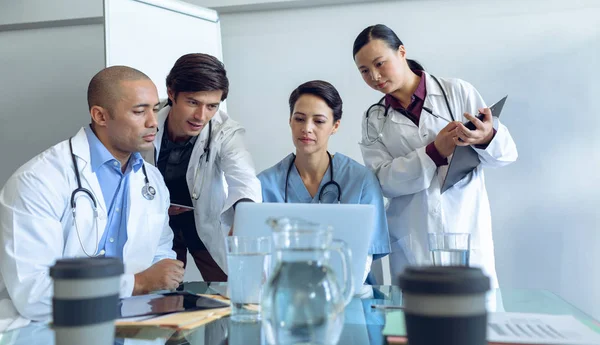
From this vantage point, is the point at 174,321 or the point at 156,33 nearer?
the point at 174,321

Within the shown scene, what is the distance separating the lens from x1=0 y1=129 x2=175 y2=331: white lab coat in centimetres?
128

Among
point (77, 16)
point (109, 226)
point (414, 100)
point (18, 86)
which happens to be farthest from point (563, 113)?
point (18, 86)

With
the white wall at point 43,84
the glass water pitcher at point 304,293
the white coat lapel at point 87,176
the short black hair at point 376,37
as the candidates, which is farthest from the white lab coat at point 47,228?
the white wall at point 43,84

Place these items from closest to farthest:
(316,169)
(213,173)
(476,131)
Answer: (476,131) < (316,169) < (213,173)

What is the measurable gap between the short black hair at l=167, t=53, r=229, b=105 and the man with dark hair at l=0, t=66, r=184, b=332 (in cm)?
33

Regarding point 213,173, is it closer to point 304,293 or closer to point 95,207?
point 95,207

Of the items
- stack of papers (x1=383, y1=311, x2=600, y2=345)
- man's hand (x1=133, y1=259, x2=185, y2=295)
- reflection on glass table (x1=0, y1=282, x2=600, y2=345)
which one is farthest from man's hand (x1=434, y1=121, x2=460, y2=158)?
man's hand (x1=133, y1=259, x2=185, y2=295)

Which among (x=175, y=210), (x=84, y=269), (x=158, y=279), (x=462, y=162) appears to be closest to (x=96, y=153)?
(x=158, y=279)

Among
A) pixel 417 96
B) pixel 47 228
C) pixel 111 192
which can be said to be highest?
pixel 417 96

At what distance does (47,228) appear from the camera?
139cm

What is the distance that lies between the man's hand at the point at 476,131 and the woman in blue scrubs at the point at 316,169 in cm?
37

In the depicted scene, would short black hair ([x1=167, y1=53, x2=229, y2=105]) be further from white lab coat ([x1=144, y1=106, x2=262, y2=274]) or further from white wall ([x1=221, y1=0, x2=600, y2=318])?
white wall ([x1=221, y1=0, x2=600, y2=318])

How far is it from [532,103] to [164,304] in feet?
7.60

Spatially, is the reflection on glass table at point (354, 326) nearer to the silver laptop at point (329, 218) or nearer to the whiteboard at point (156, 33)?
the silver laptop at point (329, 218)
